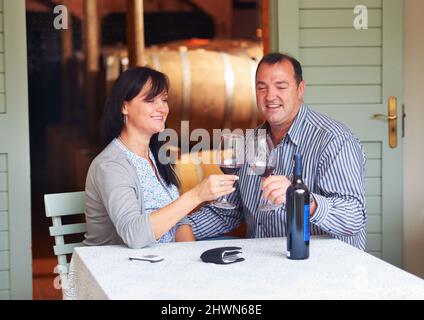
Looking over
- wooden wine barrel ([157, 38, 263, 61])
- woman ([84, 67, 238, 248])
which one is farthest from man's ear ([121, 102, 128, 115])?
wooden wine barrel ([157, 38, 263, 61])

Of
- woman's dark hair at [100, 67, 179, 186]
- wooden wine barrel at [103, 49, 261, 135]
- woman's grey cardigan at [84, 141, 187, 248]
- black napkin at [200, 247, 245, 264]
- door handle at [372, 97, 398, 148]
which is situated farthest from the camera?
wooden wine barrel at [103, 49, 261, 135]

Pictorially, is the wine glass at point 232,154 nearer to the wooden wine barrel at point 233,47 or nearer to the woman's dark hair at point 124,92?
the woman's dark hair at point 124,92

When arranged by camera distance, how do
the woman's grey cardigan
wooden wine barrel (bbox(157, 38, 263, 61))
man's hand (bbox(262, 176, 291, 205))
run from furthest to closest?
wooden wine barrel (bbox(157, 38, 263, 61)), the woman's grey cardigan, man's hand (bbox(262, 176, 291, 205))

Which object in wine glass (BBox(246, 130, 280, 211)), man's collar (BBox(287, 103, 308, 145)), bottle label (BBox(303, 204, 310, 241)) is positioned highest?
man's collar (BBox(287, 103, 308, 145))

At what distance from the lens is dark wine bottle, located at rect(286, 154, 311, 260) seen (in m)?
2.34

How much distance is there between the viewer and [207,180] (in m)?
2.53

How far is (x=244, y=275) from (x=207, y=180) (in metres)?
0.45

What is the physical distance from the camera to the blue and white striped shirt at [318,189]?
2736 millimetres

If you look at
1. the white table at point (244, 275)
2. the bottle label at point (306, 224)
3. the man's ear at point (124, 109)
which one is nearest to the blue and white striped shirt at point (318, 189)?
the white table at point (244, 275)

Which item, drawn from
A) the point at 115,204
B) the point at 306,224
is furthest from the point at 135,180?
the point at 306,224

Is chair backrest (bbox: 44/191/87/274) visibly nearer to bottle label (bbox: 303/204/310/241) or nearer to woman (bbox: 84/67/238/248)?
woman (bbox: 84/67/238/248)

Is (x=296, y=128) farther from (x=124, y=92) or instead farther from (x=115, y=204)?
(x=115, y=204)

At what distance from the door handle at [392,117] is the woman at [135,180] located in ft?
4.84
